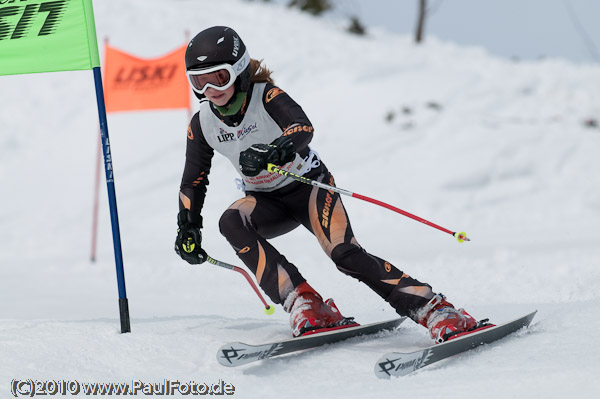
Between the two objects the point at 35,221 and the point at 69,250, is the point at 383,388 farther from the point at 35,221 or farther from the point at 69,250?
the point at 35,221

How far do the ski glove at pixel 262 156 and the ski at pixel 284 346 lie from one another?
32.9 inches

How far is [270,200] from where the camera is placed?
395cm

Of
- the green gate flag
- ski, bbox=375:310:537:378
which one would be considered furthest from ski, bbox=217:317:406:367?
the green gate flag

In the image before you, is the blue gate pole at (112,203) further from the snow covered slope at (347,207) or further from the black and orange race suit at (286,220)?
the black and orange race suit at (286,220)

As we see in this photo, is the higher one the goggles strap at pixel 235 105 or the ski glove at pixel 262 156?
the goggles strap at pixel 235 105

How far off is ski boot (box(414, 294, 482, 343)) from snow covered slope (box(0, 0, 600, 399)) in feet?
0.60

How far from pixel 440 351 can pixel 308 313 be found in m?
0.77

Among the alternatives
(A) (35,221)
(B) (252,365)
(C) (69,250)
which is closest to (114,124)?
(A) (35,221)

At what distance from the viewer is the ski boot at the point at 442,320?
11.2ft

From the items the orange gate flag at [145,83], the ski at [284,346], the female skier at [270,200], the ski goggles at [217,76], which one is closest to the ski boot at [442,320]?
the female skier at [270,200]

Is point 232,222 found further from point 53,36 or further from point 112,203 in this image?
point 53,36

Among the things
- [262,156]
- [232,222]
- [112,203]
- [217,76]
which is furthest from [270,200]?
[112,203]

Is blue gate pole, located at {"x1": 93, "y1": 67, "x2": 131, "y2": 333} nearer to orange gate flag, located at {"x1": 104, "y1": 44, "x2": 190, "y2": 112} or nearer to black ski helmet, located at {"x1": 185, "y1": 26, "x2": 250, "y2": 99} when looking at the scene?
black ski helmet, located at {"x1": 185, "y1": 26, "x2": 250, "y2": 99}

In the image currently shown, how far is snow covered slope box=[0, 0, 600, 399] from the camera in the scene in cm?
328
